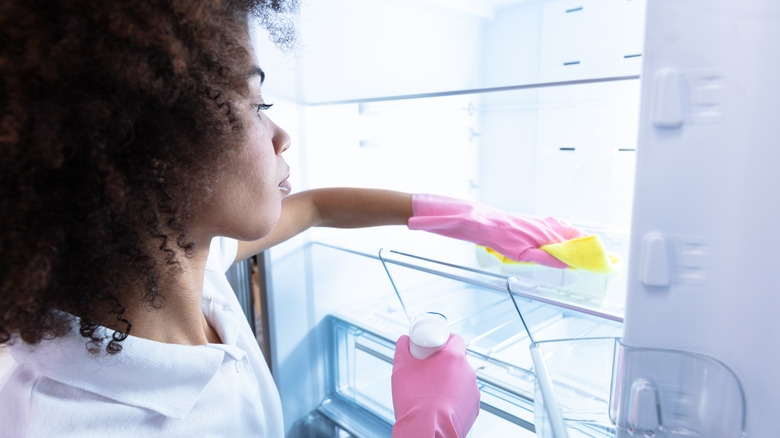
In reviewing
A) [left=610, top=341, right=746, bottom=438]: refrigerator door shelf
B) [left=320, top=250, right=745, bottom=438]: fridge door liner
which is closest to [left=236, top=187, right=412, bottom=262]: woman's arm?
[left=320, top=250, right=745, bottom=438]: fridge door liner

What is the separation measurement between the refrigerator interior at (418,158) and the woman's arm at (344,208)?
14 cm

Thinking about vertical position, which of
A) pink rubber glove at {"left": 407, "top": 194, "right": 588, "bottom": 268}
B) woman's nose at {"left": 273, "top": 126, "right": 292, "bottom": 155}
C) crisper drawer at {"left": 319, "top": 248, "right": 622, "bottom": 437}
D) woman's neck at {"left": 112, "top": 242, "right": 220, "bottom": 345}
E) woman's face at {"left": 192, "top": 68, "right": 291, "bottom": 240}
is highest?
woman's nose at {"left": 273, "top": 126, "right": 292, "bottom": 155}

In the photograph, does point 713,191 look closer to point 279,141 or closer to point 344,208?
point 279,141

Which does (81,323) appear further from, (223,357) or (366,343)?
(366,343)

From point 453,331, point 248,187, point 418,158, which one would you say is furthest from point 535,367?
point 418,158

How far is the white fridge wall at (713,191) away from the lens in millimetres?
357

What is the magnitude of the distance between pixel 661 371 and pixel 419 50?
1.37 metres

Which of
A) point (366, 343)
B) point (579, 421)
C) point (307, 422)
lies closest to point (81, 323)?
point (579, 421)

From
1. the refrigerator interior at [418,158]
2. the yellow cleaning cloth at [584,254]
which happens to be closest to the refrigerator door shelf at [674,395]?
the yellow cleaning cloth at [584,254]

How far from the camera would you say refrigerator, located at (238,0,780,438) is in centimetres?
38

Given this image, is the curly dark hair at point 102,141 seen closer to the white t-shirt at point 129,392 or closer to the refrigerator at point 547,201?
the white t-shirt at point 129,392

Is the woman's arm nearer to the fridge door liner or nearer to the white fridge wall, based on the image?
the fridge door liner

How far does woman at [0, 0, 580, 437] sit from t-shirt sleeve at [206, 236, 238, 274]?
116mm

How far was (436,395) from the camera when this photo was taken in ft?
2.27
